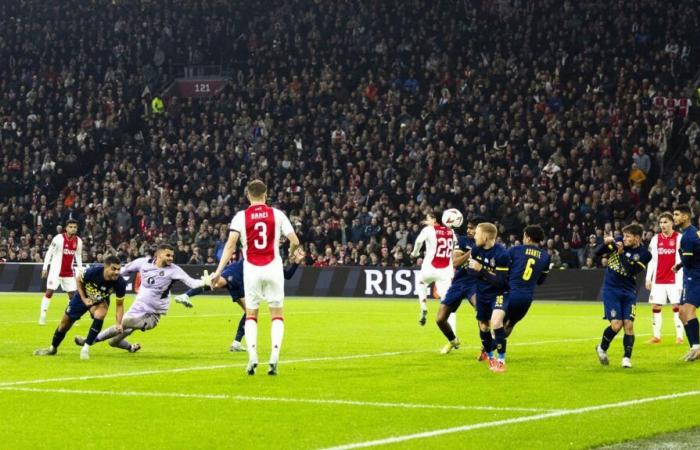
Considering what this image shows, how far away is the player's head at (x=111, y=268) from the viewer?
1806cm

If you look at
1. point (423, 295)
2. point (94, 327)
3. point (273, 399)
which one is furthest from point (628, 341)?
point (423, 295)

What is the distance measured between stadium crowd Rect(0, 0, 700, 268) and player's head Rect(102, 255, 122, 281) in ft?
69.2

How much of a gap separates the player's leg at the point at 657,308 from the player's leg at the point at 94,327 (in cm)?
950

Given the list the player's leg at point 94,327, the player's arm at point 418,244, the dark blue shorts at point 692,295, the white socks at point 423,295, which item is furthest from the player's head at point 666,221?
the player's leg at point 94,327

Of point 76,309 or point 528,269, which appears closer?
point 528,269

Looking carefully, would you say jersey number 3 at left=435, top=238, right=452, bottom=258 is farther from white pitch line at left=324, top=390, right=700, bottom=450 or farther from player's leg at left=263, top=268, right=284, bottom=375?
white pitch line at left=324, top=390, right=700, bottom=450

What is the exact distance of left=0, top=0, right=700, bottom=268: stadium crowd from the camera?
40969mm

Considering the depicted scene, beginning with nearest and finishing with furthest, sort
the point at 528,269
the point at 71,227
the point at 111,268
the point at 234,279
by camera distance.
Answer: the point at 528,269, the point at 111,268, the point at 234,279, the point at 71,227

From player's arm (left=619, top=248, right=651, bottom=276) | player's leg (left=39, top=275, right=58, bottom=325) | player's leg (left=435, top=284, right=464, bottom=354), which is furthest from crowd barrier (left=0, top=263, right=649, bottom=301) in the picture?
player's arm (left=619, top=248, right=651, bottom=276)

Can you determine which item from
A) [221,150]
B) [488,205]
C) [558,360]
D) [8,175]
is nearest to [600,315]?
[488,205]

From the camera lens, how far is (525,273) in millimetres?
16391

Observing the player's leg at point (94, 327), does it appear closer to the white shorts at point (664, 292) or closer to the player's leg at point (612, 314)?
the player's leg at point (612, 314)

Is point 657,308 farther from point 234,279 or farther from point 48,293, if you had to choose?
point 48,293

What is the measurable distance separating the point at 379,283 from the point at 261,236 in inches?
981
